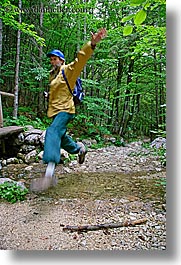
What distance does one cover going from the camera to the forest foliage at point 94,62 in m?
1.66

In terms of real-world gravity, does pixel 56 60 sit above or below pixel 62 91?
above

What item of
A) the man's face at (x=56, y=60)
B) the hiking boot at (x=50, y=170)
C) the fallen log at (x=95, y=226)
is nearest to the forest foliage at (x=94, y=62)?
the man's face at (x=56, y=60)

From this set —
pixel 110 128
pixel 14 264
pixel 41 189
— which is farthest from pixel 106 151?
pixel 14 264

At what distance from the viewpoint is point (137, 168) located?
1.91 m

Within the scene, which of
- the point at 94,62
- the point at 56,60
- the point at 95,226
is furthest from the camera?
the point at 94,62

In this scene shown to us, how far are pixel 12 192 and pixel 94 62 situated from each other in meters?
0.83

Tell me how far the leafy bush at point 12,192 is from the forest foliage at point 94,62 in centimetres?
39

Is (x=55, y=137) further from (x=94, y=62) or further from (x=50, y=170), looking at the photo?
(x=94, y=62)

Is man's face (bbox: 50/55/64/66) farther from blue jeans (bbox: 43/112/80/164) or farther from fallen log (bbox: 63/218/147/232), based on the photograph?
fallen log (bbox: 63/218/147/232)

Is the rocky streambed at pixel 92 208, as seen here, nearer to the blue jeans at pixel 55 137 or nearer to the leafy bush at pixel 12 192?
the leafy bush at pixel 12 192

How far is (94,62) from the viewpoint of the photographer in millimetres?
1690

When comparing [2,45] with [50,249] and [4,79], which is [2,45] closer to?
[4,79]

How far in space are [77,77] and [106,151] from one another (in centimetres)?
81

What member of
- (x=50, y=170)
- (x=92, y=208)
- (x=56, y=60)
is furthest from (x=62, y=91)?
(x=92, y=208)
